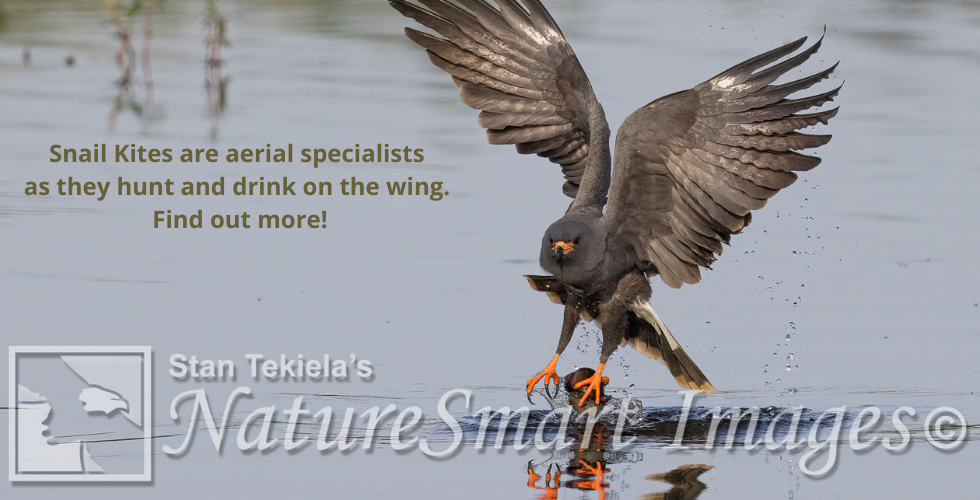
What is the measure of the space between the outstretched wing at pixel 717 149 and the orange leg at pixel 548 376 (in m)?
0.76

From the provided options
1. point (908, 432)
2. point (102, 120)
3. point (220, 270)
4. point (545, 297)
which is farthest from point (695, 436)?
point (102, 120)

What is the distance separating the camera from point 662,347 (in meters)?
7.20

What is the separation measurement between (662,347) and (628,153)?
1.08 m

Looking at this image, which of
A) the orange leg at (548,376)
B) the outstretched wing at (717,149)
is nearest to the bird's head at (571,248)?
the outstretched wing at (717,149)

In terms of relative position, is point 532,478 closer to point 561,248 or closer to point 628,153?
point 561,248

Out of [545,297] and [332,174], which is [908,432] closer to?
[545,297]

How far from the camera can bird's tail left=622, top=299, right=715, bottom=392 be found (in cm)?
691

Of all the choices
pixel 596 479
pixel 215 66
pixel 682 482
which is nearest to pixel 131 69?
pixel 215 66

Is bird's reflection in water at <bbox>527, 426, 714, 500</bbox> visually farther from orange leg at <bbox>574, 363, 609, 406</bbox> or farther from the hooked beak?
the hooked beak

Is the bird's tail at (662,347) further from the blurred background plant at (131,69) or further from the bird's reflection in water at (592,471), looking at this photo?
the blurred background plant at (131,69)

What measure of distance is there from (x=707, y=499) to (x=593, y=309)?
2138 millimetres

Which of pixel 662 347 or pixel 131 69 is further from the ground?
pixel 131 69

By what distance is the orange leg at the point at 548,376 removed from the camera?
22.3 feet

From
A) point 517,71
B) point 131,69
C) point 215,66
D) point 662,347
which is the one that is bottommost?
point 662,347
